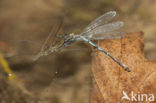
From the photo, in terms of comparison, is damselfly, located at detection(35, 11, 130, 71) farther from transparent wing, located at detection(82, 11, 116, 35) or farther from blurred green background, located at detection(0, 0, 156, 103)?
blurred green background, located at detection(0, 0, 156, 103)

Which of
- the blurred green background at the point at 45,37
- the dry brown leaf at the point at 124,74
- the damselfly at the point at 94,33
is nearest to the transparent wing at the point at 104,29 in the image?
the damselfly at the point at 94,33

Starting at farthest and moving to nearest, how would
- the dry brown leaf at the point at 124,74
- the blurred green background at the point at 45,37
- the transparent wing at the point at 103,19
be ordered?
the blurred green background at the point at 45,37
the transparent wing at the point at 103,19
the dry brown leaf at the point at 124,74

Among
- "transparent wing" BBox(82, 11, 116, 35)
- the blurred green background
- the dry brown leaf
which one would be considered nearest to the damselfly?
"transparent wing" BBox(82, 11, 116, 35)

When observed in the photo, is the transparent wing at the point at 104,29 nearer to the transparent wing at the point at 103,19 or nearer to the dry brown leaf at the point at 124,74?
the transparent wing at the point at 103,19

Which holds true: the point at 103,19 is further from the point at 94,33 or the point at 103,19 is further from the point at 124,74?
the point at 124,74

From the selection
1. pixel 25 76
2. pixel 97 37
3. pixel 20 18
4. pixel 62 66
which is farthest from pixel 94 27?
pixel 20 18

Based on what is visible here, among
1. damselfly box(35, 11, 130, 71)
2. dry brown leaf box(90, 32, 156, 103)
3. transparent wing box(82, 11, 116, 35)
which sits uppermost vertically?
transparent wing box(82, 11, 116, 35)

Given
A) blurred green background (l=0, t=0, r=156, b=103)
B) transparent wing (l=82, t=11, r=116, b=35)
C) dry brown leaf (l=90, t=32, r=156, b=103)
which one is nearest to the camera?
dry brown leaf (l=90, t=32, r=156, b=103)
